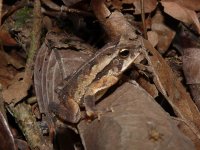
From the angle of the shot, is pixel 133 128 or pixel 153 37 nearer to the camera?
pixel 133 128

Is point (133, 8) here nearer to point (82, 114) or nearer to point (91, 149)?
point (82, 114)

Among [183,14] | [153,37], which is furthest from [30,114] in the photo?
[183,14]

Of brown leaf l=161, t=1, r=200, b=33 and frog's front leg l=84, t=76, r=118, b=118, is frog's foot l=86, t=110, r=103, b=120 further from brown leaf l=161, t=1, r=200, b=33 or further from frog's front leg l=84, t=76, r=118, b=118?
brown leaf l=161, t=1, r=200, b=33

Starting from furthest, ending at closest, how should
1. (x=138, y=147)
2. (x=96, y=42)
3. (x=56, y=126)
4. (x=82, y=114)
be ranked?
(x=96, y=42)
(x=56, y=126)
(x=82, y=114)
(x=138, y=147)

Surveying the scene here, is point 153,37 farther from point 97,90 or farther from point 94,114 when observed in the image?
point 94,114

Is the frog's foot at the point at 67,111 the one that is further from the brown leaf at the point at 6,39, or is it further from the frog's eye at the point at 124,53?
the brown leaf at the point at 6,39

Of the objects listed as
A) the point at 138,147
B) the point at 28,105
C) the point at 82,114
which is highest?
the point at 138,147

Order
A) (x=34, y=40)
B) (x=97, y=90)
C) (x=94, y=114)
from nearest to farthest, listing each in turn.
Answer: (x=94, y=114), (x=97, y=90), (x=34, y=40)

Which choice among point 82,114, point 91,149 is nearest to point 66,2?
point 82,114
